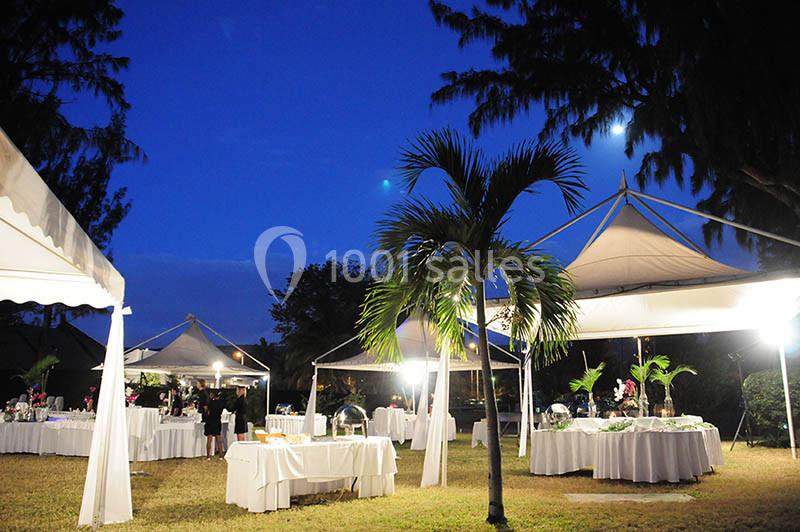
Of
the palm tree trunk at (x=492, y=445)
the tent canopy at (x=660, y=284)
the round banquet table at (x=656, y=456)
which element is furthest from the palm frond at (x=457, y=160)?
the round banquet table at (x=656, y=456)

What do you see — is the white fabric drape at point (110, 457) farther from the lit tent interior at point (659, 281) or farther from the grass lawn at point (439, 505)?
the lit tent interior at point (659, 281)

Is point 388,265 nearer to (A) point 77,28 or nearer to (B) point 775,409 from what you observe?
(B) point 775,409

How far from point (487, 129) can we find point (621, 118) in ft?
7.65

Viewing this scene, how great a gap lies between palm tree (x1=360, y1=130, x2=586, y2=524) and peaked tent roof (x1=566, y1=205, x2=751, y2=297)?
2981 mm

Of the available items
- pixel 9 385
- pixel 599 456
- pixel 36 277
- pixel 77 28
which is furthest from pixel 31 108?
pixel 9 385

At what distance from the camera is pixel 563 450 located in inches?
387

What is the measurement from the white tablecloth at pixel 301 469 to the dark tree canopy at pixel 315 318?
22.5 metres

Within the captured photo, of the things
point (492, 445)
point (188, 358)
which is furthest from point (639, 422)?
point (188, 358)

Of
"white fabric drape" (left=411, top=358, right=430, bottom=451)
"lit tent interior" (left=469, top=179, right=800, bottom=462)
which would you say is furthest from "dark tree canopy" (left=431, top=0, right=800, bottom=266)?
"white fabric drape" (left=411, top=358, right=430, bottom=451)

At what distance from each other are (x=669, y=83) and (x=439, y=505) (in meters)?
7.34

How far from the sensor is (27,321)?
89.3 feet

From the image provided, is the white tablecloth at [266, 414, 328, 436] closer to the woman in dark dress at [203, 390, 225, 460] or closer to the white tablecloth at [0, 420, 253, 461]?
the white tablecloth at [0, 420, 253, 461]

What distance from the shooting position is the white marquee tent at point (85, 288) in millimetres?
4762

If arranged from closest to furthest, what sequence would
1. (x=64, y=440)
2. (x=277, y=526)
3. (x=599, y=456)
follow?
(x=277, y=526) → (x=599, y=456) → (x=64, y=440)
